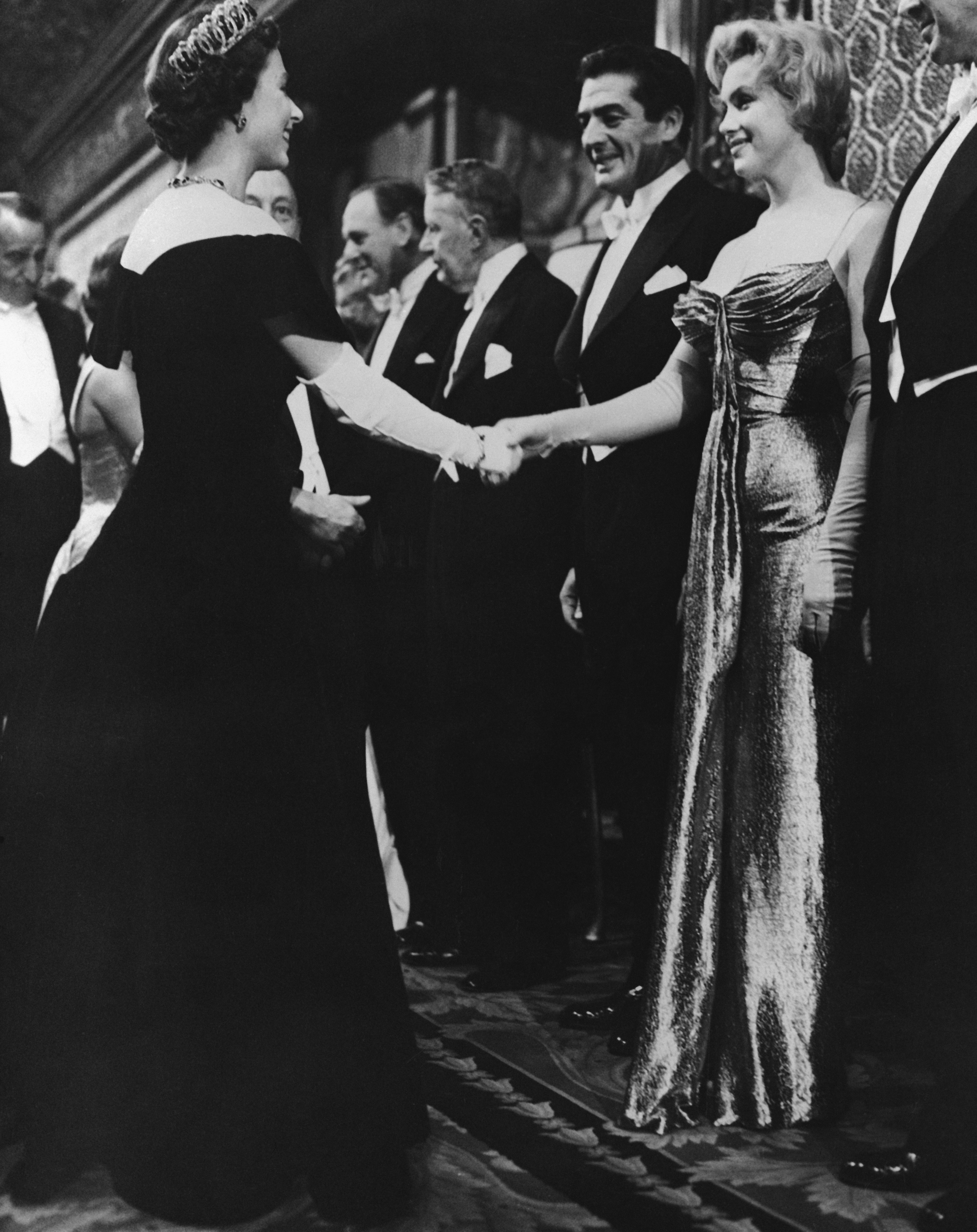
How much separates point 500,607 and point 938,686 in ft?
3.44

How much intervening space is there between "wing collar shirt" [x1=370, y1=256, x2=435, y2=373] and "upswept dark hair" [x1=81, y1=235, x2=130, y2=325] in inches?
23.6

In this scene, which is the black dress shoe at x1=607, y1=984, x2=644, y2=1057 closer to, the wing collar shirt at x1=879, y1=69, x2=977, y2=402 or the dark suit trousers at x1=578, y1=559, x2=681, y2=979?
the dark suit trousers at x1=578, y1=559, x2=681, y2=979

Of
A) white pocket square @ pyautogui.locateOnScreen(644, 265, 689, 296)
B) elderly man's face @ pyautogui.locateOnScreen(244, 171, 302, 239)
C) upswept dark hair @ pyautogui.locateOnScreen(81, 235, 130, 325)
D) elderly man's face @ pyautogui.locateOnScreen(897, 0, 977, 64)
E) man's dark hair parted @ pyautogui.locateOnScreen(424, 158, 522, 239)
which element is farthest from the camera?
man's dark hair parted @ pyautogui.locateOnScreen(424, 158, 522, 239)

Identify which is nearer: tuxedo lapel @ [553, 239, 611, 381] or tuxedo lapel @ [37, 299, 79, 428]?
tuxedo lapel @ [37, 299, 79, 428]

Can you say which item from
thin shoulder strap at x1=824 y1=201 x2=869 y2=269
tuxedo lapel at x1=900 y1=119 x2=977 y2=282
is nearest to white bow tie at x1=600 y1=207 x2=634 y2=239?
thin shoulder strap at x1=824 y1=201 x2=869 y2=269

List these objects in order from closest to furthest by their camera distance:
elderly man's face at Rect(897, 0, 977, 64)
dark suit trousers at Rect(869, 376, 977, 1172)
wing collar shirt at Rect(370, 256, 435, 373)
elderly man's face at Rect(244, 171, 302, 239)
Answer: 1. dark suit trousers at Rect(869, 376, 977, 1172)
2. elderly man's face at Rect(897, 0, 977, 64)
3. elderly man's face at Rect(244, 171, 302, 239)
4. wing collar shirt at Rect(370, 256, 435, 373)

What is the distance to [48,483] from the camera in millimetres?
2316

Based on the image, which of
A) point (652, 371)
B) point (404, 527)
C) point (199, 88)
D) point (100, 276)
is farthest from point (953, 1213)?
point (100, 276)

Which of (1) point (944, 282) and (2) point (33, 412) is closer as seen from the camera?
(1) point (944, 282)

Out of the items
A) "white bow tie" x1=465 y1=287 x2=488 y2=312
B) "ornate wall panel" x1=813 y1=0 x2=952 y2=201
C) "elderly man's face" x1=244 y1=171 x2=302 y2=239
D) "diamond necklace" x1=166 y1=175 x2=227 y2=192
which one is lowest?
"diamond necklace" x1=166 y1=175 x2=227 y2=192

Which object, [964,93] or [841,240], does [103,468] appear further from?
[964,93]

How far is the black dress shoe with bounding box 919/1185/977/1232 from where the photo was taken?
168cm

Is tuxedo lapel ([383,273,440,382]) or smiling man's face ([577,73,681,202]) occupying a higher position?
smiling man's face ([577,73,681,202])

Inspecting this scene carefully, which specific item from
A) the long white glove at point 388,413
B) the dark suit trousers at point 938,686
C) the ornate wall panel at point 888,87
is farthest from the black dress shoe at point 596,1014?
the ornate wall panel at point 888,87
